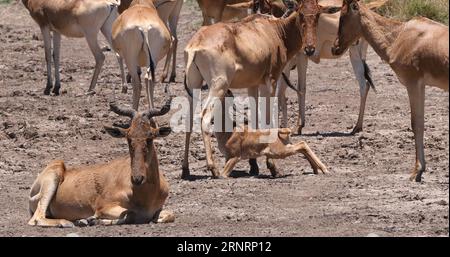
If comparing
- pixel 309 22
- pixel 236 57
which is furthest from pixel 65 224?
pixel 309 22

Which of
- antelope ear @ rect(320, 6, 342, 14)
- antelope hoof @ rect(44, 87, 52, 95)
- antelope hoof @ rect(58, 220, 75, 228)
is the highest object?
antelope ear @ rect(320, 6, 342, 14)

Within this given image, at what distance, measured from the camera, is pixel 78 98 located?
20.9 metres

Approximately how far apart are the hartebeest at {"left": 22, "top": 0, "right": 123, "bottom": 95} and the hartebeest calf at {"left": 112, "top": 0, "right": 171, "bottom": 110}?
2.51 meters

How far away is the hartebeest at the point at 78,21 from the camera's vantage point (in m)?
21.2

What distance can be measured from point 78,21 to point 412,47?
26.7ft

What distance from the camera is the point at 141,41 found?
1839cm

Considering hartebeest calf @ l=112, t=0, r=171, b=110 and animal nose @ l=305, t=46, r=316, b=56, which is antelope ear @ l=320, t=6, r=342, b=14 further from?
hartebeest calf @ l=112, t=0, r=171, b=110

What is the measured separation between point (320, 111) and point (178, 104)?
2.00 metres

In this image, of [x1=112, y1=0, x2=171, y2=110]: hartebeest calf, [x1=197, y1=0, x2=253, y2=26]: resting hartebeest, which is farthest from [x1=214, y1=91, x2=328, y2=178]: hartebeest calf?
[x1=197, y1=0, x2=253, y2=26]: resting hartebeest

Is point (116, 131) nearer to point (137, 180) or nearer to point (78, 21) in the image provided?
point (137, 180)

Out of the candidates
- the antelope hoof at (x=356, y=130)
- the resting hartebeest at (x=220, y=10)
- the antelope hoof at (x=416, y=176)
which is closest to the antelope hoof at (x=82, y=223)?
the antelope hoof at (x=416, y=176)

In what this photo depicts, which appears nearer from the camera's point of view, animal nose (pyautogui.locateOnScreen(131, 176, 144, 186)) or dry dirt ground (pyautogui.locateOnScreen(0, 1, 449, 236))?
dry dirt ground (pyautogui.locateOnScreen(0, 1, 449, 236))

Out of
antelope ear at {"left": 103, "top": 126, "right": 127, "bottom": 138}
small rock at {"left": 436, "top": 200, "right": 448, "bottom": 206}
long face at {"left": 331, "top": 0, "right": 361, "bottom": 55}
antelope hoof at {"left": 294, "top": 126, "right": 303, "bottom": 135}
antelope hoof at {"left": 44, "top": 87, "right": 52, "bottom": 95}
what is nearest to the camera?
small rock at {"left": 436, "top": 200, "right": 448, "bottom": 206}

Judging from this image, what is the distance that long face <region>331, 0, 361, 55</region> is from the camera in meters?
15.3
